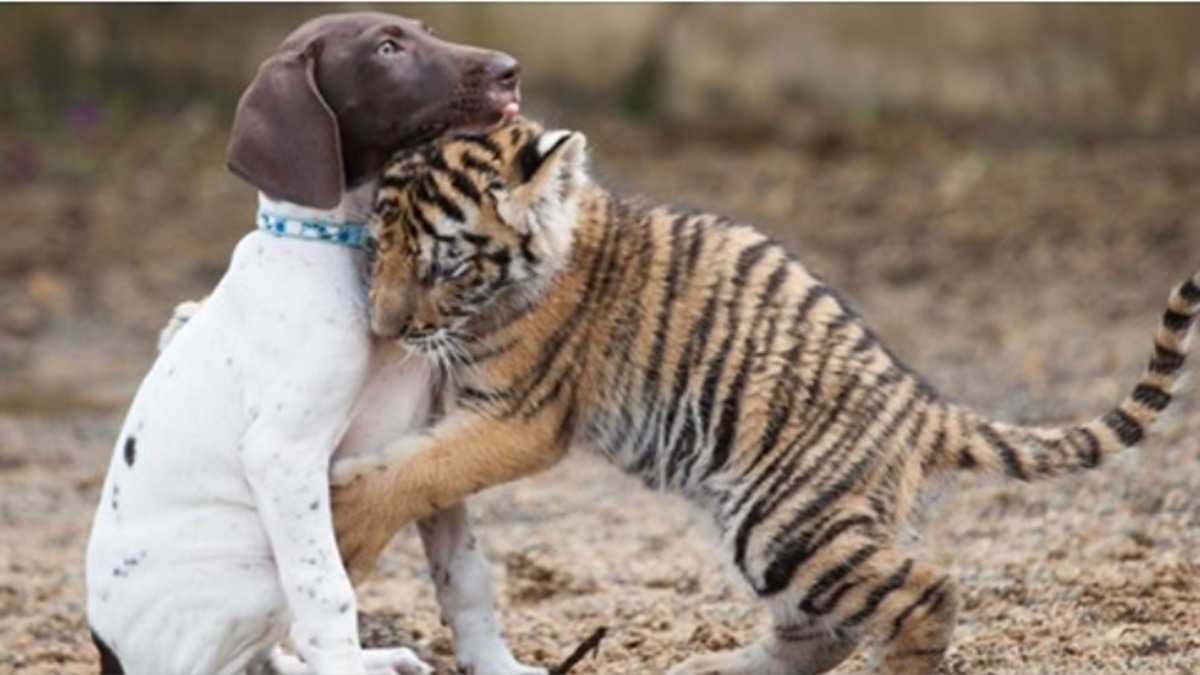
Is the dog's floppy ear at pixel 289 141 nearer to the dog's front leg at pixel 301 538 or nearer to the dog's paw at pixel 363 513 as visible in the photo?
the dog's front leg at pixel 301 538

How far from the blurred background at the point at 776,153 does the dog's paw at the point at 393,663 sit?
14.1 feet

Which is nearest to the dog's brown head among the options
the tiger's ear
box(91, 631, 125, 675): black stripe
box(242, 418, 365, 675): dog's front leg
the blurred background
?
the tiger's ear

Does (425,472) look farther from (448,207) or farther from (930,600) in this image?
(930,600)

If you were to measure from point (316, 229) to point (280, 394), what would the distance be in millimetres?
381

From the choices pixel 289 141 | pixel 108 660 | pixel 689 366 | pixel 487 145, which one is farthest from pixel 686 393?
pixel 108 660

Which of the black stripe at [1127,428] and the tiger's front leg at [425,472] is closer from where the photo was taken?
the tiger's front leg at [425,472]

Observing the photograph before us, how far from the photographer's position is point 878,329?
11.1 metres

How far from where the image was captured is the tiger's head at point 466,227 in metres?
5.73

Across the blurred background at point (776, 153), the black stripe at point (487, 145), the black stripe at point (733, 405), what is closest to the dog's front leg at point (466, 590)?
the black stripe at point (733, 405)

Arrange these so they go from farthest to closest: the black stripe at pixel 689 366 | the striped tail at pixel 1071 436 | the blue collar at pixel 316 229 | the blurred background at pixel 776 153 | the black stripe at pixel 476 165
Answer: the blurred background at pixel 776 153 < the striped tail at pixel 1071 436 < the black stripe at pixel 689 366 < the black stripe at pixel 476 165 < the blue collar at pixel 316 229

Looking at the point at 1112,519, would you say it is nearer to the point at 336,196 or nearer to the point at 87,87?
the point at 336,196

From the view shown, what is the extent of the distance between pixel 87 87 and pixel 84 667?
8.97m

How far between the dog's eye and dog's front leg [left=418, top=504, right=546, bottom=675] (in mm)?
1024


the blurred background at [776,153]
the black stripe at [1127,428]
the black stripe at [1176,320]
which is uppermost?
the black stripe at [1176,320]
